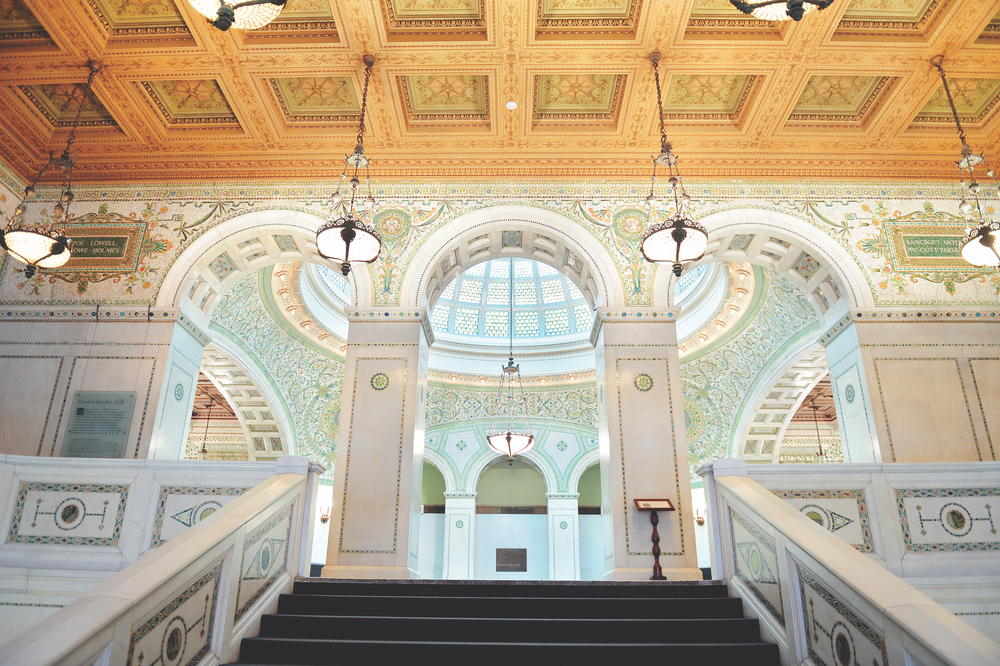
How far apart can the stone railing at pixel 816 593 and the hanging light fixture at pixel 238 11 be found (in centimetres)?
477

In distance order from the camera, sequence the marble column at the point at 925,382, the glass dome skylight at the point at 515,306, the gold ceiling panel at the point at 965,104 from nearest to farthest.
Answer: the marble column at the point at 925,382 < the gold ceiling panel at the point at 965,104 < the glass dome skylight at the point at 515,306

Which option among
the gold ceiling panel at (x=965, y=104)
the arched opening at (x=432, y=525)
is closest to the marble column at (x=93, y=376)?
the arched opening at (x=432, y=525)

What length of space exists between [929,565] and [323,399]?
11.0 metres

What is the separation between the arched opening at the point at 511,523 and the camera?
613 inches

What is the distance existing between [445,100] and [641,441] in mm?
4996

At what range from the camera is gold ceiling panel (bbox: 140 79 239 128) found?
7.98 metres

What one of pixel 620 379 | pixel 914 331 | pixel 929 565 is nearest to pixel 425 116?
pixel 620 379

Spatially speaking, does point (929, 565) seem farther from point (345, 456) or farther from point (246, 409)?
point (246, 409)

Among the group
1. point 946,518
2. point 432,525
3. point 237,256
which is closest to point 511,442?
point 432,525

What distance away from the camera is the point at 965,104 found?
26.9 ft

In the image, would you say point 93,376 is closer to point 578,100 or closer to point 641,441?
point 641,441

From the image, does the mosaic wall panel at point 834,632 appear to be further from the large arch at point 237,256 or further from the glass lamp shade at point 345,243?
the large arch at point 237,256

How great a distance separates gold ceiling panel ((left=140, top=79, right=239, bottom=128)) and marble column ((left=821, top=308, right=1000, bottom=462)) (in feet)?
28.1

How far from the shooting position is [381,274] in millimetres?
8664
